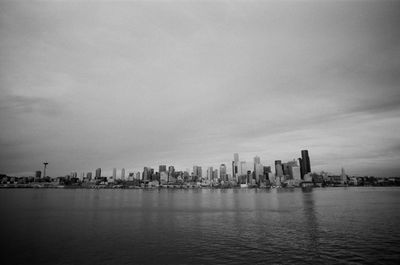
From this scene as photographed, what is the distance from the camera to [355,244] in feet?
141

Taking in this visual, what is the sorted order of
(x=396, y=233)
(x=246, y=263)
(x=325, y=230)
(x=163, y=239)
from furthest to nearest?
1. (x=325, y=230)
2. (x=396, y=233)
3. (x=163, y=239)
4. (x=246, y=263)

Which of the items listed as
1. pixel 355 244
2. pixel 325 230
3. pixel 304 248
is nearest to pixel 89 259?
pixel 304 248

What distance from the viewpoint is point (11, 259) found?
1417 inches

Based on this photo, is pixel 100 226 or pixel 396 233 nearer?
pixel 396 233

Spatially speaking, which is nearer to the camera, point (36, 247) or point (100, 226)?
point (36, 247)

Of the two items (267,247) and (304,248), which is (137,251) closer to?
(267,247)

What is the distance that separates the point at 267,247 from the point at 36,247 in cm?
3993

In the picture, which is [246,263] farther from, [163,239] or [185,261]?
[163,239]

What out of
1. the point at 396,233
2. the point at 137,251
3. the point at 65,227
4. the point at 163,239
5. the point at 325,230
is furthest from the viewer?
the point at 65,227

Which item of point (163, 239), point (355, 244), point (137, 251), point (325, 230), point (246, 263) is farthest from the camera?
point (325, 230)

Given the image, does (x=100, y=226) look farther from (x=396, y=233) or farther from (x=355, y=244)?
(x=396, y=233)

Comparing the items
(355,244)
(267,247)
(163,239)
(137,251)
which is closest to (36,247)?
(137,251)

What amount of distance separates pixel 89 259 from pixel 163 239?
15.1m

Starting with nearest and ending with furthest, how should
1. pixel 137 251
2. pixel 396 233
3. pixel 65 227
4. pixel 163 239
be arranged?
pixel 137 251 → pixel 163 239 → pixel 396 233 → pixel 65 227
